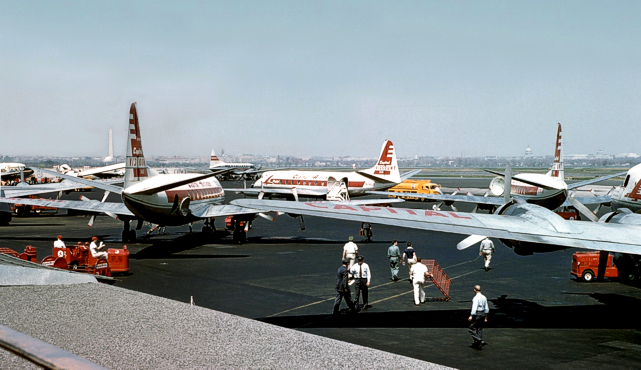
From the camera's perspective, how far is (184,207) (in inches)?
1260

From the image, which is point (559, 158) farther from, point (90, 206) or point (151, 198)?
point (90, 206)

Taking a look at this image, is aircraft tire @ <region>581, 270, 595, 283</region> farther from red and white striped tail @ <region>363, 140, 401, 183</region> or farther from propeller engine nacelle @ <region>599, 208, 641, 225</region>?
red and white striped tail @ <region>363, 140, 401, 183</region>

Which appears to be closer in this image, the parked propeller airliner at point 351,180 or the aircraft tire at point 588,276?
the aircraft tire at point 588,276

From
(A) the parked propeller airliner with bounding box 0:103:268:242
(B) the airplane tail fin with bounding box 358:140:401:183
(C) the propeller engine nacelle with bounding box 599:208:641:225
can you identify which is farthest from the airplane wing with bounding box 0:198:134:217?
(B) the airplane tail fin with bounding box 358:140:401:183

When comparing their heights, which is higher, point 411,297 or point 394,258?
point 394,258

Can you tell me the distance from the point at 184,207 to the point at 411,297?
56.2 ft

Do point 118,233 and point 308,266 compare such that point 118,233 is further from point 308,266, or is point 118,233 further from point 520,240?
point 520,240

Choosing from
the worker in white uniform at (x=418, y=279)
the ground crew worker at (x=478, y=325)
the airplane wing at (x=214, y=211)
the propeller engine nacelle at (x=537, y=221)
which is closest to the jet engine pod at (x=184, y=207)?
the airplane wing at (x=214, y=211)

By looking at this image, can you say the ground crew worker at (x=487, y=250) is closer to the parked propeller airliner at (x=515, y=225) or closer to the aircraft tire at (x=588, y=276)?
the aircraft tire at (x=588, y=276)

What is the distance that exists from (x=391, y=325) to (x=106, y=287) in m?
8.46

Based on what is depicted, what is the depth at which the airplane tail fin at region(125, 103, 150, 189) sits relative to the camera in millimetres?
30172

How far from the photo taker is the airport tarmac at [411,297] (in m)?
13.9

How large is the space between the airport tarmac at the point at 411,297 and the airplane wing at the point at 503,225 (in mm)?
2880

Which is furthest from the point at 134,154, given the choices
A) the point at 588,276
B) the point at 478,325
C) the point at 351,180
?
the point at 351,180
